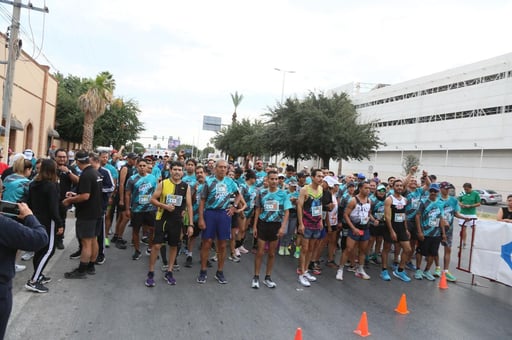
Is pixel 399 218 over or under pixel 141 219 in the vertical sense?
over

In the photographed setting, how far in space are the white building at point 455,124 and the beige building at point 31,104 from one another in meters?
26.2

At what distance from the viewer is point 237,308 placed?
205 inches

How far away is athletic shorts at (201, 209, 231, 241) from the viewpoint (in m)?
6.16

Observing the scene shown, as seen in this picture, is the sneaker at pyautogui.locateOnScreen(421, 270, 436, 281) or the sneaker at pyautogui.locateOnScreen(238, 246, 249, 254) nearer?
the sneaker at pyautogui.locateOnScreen(421, 270, 436, 281)

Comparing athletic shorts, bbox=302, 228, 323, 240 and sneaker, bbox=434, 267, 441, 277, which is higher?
athletic shorts, bbox=302, 228, 323, 240

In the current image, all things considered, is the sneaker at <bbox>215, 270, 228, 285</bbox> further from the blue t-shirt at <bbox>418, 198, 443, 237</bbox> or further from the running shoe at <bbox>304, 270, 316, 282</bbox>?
the blue t-shirt at <bbox>418, 198, 443, 237</bbox>

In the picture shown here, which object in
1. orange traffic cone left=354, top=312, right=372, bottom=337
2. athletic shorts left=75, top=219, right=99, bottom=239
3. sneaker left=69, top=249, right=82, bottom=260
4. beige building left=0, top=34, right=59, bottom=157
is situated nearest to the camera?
orange traffic cone left=354, top=312, right=372, bottom=337

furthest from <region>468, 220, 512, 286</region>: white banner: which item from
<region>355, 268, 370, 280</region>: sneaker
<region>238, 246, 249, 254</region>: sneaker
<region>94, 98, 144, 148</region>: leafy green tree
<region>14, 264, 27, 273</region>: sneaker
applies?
<region>94, 98, 144, 148</region>: leafy green tree

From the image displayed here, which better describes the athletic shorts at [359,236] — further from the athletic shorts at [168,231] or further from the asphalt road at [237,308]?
the athletic shorts at [168,231]

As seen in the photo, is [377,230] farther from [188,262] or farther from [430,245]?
[188,262]

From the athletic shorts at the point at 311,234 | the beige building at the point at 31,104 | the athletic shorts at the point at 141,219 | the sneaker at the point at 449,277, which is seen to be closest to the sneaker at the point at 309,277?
the athletic shorts at the point at 311,234

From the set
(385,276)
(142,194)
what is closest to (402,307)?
(385,276)

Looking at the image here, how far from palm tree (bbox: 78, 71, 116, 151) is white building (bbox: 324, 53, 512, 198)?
2234cm

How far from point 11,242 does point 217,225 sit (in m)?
3.76
